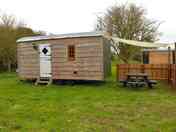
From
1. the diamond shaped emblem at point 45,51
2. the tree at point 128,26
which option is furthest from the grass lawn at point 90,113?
the tree at point 128,26

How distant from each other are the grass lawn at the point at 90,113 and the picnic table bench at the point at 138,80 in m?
1.61

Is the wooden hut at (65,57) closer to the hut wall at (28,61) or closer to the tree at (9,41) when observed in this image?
the hut wall at (28,61)

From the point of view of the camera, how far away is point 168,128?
16.1ft

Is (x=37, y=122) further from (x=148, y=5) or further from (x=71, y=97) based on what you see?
(x=148, y=5)

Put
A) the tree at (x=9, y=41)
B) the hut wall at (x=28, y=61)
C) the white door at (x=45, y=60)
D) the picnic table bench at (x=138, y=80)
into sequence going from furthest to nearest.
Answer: the tree at (x=9, y=41)
the hut wall at (x=28, y=61)
the white door at (x=45, y=60)
the picnic table bench at (x=138, y=80)

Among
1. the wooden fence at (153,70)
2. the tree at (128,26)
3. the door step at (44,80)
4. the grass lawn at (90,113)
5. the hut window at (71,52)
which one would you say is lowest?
the grass lawn at (90,113)

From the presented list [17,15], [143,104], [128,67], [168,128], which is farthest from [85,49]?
[17,15]

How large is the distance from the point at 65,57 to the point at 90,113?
6.07 metres

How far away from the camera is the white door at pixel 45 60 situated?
40.9 ft

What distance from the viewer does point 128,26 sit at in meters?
19.5

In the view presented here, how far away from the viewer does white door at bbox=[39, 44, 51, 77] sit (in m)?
12.5

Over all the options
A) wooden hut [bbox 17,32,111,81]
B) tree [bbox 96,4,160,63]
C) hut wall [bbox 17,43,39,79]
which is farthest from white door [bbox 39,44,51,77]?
tree [bbox 96,4,160,63]

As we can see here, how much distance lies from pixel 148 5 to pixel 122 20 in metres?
4.25

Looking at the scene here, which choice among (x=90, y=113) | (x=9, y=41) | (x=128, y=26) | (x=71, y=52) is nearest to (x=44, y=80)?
(x=71, y=52)
